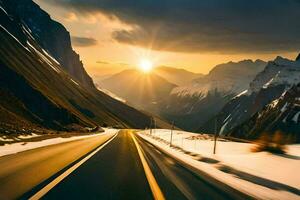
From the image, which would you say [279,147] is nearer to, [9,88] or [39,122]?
[39,122]

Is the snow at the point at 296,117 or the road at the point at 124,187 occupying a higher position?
the snow at the point at 296,117

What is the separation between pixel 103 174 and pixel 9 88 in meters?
112

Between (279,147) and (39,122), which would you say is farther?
(39,122)

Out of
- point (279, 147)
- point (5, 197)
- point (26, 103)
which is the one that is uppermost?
point (26, 103)

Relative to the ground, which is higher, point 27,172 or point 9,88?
point 9,88

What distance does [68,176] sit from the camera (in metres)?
13.0

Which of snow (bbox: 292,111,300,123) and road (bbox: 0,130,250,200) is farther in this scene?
snow (bbox: 292,111,300,123)

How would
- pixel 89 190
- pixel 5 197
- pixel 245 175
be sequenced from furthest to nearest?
pixel 245 175, pixel 89 190, pixel 5 197

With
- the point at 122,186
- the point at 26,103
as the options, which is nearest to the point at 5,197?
the point at 122,186

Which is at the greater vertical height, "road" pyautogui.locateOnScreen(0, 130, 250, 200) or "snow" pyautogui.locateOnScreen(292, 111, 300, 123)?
"snow" pyautogui.locateOnScreen(292, 111, 300, 123)

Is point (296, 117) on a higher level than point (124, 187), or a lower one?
higher

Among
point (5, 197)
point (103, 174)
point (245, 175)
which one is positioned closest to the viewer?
point (5, 197)

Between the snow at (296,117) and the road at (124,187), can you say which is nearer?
the road at (124,187)

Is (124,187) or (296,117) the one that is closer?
(124,187)
